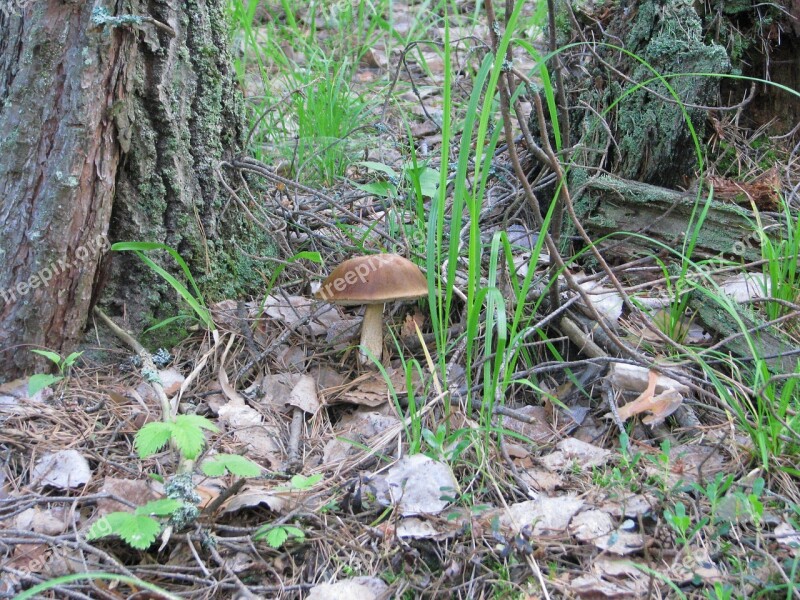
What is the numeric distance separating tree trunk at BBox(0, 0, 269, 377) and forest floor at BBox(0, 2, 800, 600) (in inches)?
8.0

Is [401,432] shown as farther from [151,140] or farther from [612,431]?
[151,140]

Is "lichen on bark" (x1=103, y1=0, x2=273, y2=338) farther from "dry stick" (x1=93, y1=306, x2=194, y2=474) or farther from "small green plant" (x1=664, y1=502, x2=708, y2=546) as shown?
"small green plant" (x1=664, y1=502, x2=708, y2=546)

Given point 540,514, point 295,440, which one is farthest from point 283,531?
point 540,514

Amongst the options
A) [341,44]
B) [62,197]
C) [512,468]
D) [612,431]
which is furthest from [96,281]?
[341,44]

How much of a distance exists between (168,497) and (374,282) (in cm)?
93

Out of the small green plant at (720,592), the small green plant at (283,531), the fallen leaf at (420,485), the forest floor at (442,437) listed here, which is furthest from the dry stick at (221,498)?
the small green plant at (720,592)

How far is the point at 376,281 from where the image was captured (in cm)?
226

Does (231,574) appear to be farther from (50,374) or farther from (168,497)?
(50,374)

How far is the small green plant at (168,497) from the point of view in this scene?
5.12 ft

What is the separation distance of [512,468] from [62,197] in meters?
1.64

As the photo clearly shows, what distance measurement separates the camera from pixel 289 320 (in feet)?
8.76

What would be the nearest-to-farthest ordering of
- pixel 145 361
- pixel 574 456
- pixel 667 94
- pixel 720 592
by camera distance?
pixel 720 592 < pixel 574 456 < pixel 145 361 < pixel 667 94

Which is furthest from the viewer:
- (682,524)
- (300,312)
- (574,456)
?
(300,312)

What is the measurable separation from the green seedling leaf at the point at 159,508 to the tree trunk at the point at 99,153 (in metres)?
0.96
